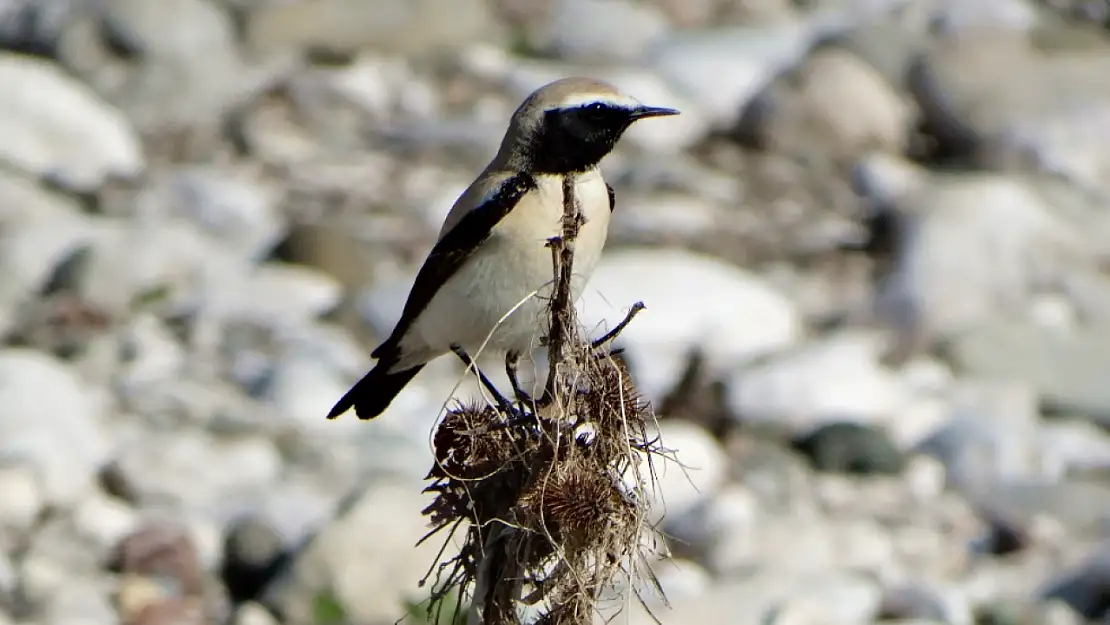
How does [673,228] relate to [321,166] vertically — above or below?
below

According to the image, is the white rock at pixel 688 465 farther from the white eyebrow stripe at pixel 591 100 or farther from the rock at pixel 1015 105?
the rock at pixel 1015 105

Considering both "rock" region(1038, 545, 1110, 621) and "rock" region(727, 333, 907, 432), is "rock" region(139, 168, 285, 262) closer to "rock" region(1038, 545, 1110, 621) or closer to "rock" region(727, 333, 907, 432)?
"rock" region(727, 333, 907, 432)

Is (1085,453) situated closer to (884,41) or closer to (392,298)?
(392,298)

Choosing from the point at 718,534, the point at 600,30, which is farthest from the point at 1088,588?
the point at 600,30

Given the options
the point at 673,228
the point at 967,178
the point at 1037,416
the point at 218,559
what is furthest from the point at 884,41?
the point at 218,559

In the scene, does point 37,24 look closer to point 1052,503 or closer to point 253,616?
point 253,616
